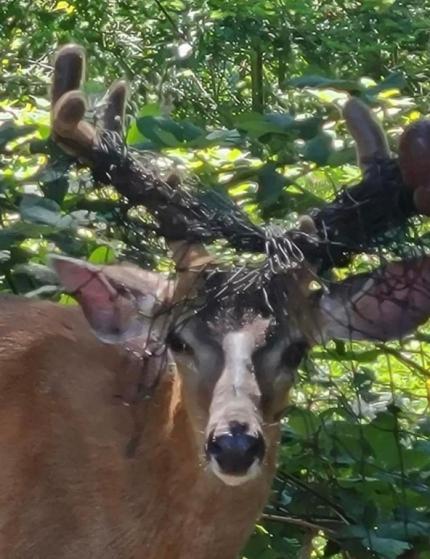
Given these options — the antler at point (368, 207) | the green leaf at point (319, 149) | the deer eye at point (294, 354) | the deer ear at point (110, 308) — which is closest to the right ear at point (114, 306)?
the deer ear at point (110, 308)

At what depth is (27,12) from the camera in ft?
38.6

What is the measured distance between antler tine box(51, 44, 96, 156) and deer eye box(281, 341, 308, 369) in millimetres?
876

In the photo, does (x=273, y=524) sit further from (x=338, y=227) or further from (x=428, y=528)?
(x=338, y=227)

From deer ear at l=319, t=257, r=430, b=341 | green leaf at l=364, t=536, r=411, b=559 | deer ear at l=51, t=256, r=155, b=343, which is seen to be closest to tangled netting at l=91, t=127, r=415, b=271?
deer ear at l=319, t=257, r=430, b=341

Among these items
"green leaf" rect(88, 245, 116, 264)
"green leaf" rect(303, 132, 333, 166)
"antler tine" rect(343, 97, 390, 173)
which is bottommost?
"green leaf" rect(88, 245, 116, 264)

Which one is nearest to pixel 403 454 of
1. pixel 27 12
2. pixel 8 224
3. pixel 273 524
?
pixel 273 524

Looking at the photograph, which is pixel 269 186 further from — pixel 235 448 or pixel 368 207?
pixel 235 448

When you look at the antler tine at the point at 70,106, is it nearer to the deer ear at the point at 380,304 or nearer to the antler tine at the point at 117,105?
the antler tine at the point at 117,105

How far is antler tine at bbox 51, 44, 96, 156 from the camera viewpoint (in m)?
5.13

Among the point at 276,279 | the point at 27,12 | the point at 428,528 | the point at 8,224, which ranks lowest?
the point at 428,528

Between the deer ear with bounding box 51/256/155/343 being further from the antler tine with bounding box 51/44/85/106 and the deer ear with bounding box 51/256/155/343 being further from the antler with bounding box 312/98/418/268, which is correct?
the antler with bounding box 312/98/418/268

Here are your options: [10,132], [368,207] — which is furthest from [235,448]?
[10,132]

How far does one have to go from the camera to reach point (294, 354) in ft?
16.6

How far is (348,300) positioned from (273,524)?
1.40 metres
